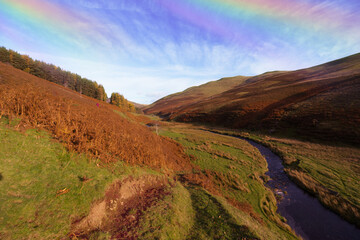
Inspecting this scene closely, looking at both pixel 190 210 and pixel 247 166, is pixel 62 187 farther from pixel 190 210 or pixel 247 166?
pixel 247 166

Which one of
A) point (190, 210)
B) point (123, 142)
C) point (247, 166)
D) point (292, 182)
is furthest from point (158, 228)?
point (292, 182)

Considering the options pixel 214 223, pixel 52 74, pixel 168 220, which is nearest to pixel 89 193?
pixel 168 220

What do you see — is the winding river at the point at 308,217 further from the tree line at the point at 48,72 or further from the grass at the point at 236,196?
the tree line at the point at 48,72

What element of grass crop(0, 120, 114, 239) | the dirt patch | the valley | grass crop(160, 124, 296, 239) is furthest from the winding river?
grass crop(0, 120, 114, 239)

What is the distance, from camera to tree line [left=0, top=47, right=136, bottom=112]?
5322 cm

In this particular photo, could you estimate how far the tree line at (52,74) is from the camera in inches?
2095

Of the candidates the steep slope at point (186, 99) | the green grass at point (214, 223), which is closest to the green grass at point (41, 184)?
the green grass at point (214, 223)

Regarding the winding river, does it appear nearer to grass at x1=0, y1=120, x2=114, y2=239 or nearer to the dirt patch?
the dirt patch

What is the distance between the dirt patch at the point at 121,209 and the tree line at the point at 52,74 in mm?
66570

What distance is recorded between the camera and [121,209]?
18.3 ft

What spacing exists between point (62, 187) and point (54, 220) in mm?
1184

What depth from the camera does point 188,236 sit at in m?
5.43

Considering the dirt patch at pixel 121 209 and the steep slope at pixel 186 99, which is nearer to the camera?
the dirt patch at pixel 121 209

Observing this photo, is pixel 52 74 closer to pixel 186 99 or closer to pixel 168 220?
pixel 186 99
